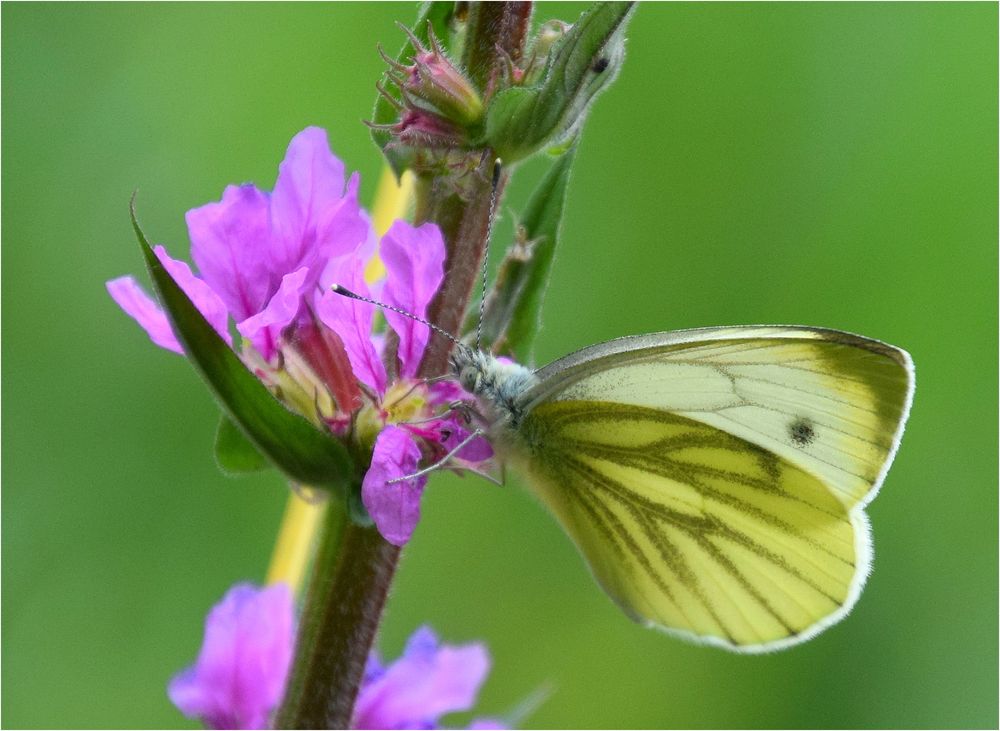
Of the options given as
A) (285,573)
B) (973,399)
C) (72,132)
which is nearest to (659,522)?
(285,573)

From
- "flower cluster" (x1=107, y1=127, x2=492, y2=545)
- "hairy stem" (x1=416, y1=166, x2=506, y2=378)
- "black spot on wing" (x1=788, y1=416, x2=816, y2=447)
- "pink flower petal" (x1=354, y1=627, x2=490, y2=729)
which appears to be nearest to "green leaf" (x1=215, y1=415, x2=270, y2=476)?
"flower cluster" (x1=107, y1=127, x2=492, y2=545)

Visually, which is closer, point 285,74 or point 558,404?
point 558,404

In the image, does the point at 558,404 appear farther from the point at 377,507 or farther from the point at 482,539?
the point at 482,539

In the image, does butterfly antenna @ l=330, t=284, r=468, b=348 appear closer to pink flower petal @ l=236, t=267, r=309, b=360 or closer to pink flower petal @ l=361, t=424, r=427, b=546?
pink flower petal @ l=236, t=267, r=309, b=360

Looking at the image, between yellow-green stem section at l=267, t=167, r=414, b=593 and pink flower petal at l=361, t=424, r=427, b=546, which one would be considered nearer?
pink flower petal at l=361, t=424, r=427, b=546

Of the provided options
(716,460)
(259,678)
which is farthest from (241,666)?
(716,460)

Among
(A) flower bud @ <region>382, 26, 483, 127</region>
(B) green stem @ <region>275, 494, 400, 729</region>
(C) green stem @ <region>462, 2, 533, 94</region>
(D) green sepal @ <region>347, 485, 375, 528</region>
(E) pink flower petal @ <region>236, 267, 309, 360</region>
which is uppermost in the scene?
(C) green stem @ <region>462, 2, 533, 94</region>
